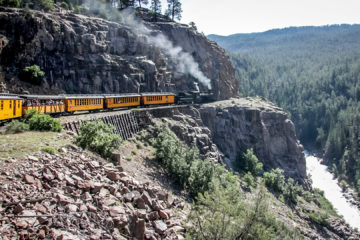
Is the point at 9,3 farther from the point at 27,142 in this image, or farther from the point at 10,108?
the point at 27,142

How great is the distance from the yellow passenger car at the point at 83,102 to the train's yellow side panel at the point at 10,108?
5760 millimetres

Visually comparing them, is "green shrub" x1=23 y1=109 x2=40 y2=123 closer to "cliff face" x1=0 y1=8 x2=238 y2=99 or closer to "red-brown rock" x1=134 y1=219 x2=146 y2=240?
"cliff face" x1=0 y1=8 x2=238 y2=99

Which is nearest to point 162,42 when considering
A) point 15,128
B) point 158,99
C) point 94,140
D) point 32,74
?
point 158,99

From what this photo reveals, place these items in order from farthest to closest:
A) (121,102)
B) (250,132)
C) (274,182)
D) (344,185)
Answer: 1. (344,185)
2. (250,132)
3. (274,182)
4. (121,102)

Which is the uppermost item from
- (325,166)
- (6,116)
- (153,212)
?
(6,116)

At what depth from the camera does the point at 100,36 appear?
50.2 meters

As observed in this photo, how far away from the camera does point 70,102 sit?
31047mm

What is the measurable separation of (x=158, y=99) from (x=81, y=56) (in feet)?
48.4

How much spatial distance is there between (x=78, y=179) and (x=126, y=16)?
58606 millimetres

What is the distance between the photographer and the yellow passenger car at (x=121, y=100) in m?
36.3

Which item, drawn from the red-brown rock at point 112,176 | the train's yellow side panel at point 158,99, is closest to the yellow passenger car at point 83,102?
the train's yellow side panel at point 158,99

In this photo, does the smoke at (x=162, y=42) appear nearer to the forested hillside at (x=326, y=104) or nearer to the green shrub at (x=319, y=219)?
the green shrub at (x=319, y=219)

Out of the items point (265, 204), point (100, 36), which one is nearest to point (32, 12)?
point (100, 36)

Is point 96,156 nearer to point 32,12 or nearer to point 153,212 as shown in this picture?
point 153,212
